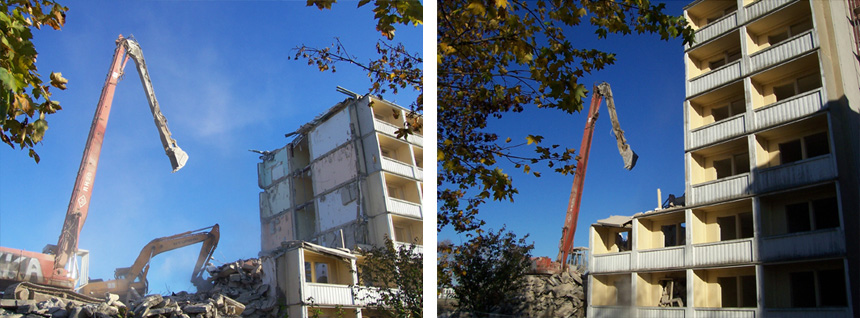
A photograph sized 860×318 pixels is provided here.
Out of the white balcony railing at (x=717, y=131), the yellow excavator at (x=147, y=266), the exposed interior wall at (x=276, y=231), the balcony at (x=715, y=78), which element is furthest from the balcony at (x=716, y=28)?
the yellow excavator at (x=147, y=266)

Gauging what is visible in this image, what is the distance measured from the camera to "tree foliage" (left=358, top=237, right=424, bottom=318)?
2967 millimetres

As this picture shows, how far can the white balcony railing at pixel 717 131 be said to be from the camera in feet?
5.08

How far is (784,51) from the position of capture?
147 centimetres

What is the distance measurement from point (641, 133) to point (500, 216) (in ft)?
2.60

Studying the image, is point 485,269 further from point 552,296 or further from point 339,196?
point 339,196

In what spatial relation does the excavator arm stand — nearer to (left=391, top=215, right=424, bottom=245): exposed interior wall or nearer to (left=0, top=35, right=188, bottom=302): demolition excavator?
(left=391, top=215, right=424, bottom=245): exposed interior wall

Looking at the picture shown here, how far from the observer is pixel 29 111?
285 cm

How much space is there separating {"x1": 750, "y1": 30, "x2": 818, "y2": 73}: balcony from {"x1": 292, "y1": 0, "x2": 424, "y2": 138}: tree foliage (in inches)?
75.8

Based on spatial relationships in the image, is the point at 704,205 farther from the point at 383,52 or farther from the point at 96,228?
the point at 96,228

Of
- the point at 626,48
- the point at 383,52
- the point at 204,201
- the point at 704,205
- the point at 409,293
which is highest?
the point at 383,52

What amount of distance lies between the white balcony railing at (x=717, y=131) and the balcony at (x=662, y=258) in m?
0.31

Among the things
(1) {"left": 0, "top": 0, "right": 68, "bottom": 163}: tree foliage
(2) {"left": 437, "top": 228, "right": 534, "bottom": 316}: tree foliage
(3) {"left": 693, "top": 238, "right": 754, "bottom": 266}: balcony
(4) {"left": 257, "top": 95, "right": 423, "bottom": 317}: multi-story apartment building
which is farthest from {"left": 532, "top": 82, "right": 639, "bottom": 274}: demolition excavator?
(1) {"left": 0, "top": 0, "right": 68, "bottom": 163}: tree foliage

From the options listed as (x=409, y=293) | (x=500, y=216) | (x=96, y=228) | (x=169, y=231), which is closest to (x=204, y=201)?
(x=169, y=231)

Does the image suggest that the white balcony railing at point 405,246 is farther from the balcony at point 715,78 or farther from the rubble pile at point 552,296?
the balcony at point 715,78
